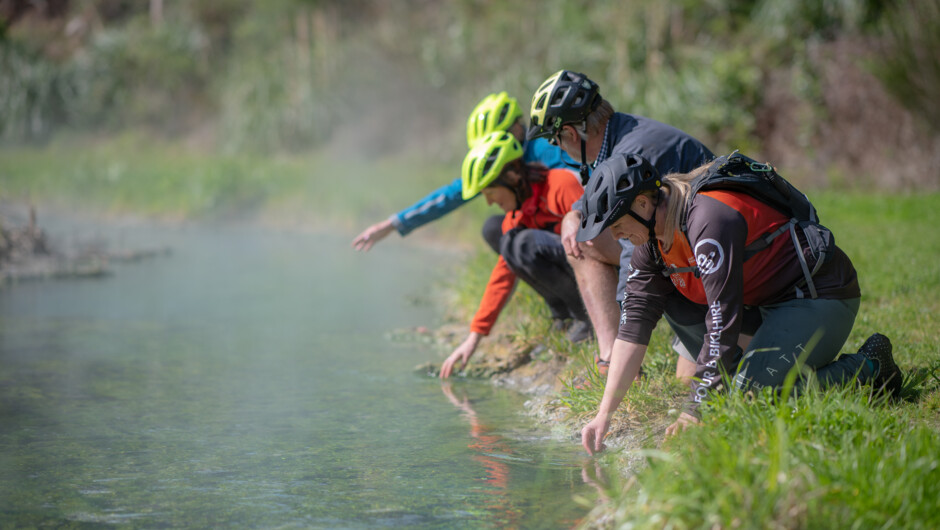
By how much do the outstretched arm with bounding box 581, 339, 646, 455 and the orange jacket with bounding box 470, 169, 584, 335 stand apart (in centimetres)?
179

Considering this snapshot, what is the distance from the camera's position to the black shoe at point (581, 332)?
613 cm

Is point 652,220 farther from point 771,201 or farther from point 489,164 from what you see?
point 489,164

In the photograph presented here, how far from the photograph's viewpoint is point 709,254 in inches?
145

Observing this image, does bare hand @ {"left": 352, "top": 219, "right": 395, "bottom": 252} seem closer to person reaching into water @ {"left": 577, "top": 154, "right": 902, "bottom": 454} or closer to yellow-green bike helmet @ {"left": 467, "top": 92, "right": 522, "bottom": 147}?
yellow-green bike helmet @ {"left": 467, "top": 92, "right": 522, "bottom": 147}

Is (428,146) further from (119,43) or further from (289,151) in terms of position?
(119,43)

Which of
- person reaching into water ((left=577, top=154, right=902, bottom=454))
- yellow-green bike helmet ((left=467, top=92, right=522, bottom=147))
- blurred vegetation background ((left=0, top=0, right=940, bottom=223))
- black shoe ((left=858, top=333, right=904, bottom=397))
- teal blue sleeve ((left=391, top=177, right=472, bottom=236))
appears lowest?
black shoe ((left=858, top=333, right=904, bottom=397))

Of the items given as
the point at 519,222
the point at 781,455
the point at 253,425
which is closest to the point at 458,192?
the point at 519,222

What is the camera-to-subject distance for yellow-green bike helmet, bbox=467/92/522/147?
6.26 meters

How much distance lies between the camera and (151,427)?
539 cm

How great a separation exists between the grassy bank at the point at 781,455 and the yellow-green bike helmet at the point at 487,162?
115 cm

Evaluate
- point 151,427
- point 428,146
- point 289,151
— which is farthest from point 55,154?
point 151,427

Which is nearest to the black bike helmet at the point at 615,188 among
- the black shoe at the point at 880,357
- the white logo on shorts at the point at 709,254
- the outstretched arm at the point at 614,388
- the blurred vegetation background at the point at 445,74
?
the white logo on shorts at the point at 709,254

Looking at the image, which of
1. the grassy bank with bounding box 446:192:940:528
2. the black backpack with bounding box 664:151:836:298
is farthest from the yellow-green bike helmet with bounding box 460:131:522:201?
the black backpack with bounding box 664:151:836:298

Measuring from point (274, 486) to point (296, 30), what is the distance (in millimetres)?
27440
